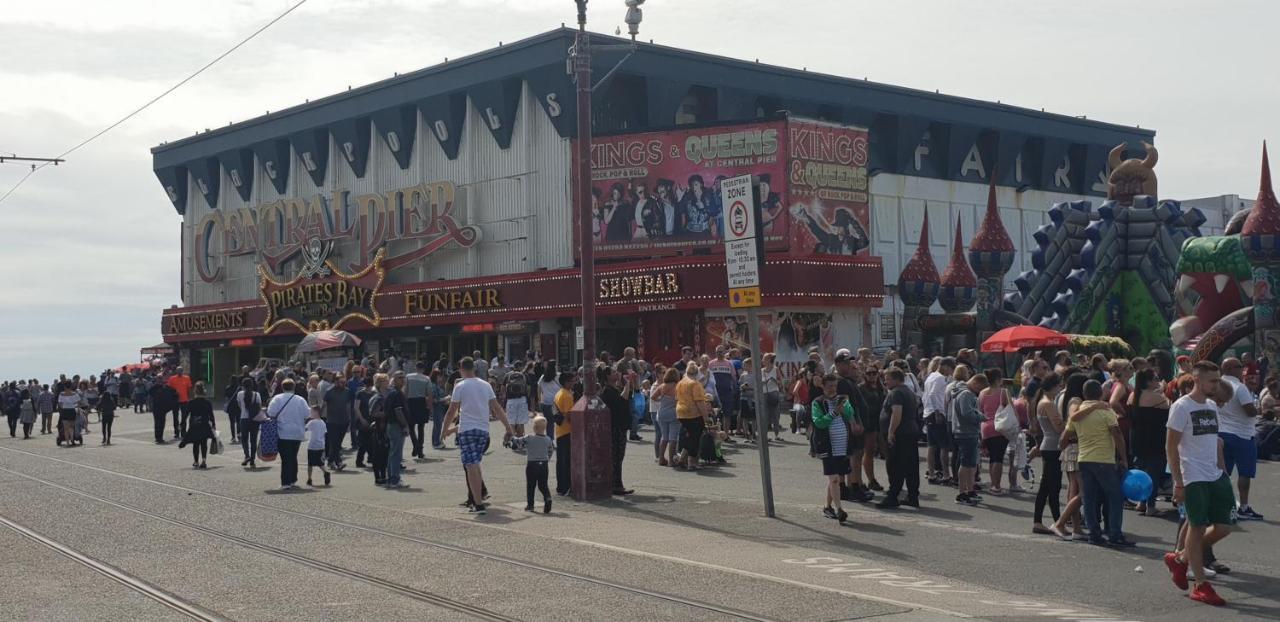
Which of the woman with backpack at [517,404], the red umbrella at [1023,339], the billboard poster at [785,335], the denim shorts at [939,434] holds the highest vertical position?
the billboard poster at [785,335]

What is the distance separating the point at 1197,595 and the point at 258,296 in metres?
53.7

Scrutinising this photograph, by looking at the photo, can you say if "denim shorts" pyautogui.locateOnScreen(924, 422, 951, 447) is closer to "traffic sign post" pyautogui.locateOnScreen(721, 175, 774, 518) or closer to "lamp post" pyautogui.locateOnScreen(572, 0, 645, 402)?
"traffic sign post" pyautogui.locateOnScreen(721, 175, 774, 518)

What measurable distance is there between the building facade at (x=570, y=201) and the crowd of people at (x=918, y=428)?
1268 cm

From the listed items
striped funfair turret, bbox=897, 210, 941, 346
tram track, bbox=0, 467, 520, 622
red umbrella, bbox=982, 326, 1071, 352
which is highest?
striped funfair turret, bbox=897, 210, 941, 346

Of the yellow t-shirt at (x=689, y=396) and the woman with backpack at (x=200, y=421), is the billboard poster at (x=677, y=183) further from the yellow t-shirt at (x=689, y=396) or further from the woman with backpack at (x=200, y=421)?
the yellow t-shirt at (x=689, y=396)

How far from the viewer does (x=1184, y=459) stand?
10312 mm

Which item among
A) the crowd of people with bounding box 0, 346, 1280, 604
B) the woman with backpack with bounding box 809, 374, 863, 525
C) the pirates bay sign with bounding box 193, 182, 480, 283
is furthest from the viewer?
the pirates bay sign with bounding box 193, 182, 480, 283

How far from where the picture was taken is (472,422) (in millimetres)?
15977

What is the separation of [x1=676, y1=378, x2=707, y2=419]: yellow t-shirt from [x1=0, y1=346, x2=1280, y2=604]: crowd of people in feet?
0.11

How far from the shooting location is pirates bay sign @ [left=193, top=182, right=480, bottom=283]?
4891cm

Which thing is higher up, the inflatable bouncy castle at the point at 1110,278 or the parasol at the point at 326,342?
the inflatable bouncy castle at the point at 1110,278

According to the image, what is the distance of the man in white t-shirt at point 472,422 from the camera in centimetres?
1590

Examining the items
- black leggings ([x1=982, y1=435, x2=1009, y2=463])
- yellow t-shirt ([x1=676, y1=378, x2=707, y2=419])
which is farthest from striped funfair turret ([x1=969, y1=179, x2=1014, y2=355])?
black leggings ([x1=982, y1=435, x2=1009, y2=463])

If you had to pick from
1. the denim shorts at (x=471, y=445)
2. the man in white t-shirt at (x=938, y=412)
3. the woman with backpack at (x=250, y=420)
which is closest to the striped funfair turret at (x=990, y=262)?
the man in white t-shirt at (x=938, y=412)
